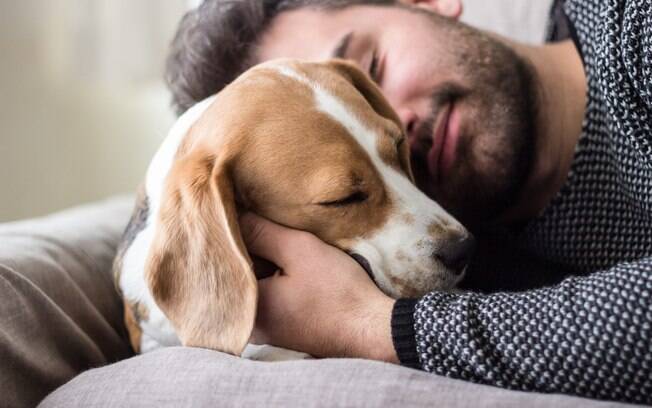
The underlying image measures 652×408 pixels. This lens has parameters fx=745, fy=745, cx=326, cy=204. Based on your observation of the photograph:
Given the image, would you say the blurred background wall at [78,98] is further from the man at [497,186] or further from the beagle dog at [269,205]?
the beagle dog at [269,205]

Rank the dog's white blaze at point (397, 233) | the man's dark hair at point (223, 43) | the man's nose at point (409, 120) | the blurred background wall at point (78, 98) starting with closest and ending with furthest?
the dog's white blaze at point (397, 233) → the man's nose at point (409, 120) → the man's dark hair at point (223, 43) → the blurred background wall at point (78, 98)

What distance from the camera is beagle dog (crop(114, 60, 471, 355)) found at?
1.03 m

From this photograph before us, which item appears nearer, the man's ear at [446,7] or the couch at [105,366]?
the couch at [105,366]

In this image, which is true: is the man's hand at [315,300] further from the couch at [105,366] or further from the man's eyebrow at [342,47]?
the man's eyebrow at [342,47]

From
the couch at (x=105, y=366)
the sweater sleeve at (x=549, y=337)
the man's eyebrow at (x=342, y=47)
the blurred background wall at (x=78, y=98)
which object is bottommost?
the blurred background wall at (x=78, y=98)

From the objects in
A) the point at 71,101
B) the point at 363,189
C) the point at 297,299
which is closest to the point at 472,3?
the point at 363,189

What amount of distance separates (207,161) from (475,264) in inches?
25.5

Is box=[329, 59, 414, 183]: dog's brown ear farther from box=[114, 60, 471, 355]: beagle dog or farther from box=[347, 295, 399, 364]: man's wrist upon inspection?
box=[347, 295, 399, 364]: man's wrist

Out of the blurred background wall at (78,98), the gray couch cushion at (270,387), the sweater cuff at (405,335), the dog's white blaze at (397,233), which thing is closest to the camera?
the gray couch cushion at (270,387)

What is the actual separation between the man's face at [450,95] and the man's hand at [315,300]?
0.49 meters

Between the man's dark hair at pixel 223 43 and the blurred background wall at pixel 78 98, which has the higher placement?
the man's dark hair at pixel 223 43

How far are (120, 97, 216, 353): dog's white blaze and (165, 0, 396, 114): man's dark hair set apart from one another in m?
0.45

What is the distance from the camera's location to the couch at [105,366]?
30.8 inches

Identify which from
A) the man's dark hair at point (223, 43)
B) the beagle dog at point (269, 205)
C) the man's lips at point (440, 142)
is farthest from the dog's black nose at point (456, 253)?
the man's dark hair at point (223, 43)
